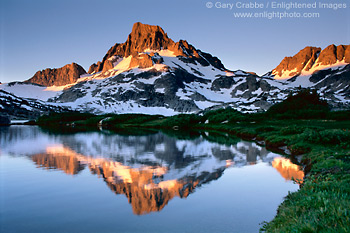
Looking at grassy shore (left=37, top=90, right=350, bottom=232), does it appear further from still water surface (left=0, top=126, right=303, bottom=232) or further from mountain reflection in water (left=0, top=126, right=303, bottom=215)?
mountain reflection in water (left=0, top=126, right=303, bottom=215)

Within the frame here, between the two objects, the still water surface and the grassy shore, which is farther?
the still water surface

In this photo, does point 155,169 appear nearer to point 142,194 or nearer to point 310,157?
point 142,194

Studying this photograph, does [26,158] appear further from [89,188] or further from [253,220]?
[253,220]

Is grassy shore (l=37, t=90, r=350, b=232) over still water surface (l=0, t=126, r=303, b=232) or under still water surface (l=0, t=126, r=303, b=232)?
over

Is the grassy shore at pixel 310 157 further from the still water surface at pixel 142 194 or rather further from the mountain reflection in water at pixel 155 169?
the mountain reflection in water at pixel 155 169

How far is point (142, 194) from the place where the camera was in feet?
51.7

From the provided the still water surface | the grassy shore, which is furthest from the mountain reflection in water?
the grassy shore

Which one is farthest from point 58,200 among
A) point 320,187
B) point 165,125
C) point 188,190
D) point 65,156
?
point 165,125

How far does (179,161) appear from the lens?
1105 inches

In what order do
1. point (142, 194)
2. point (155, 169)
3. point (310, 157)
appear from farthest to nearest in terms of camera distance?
1. point (155, 169)
2. point (310, 157)
3. point (142, 194)

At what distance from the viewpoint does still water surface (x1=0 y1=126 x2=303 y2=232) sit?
11820 millimetres

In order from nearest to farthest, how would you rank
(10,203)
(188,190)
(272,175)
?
(10,203) < (188,190) < (272,175)

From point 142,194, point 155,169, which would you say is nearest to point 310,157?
point 155,169

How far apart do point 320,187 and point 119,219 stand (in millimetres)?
8301
